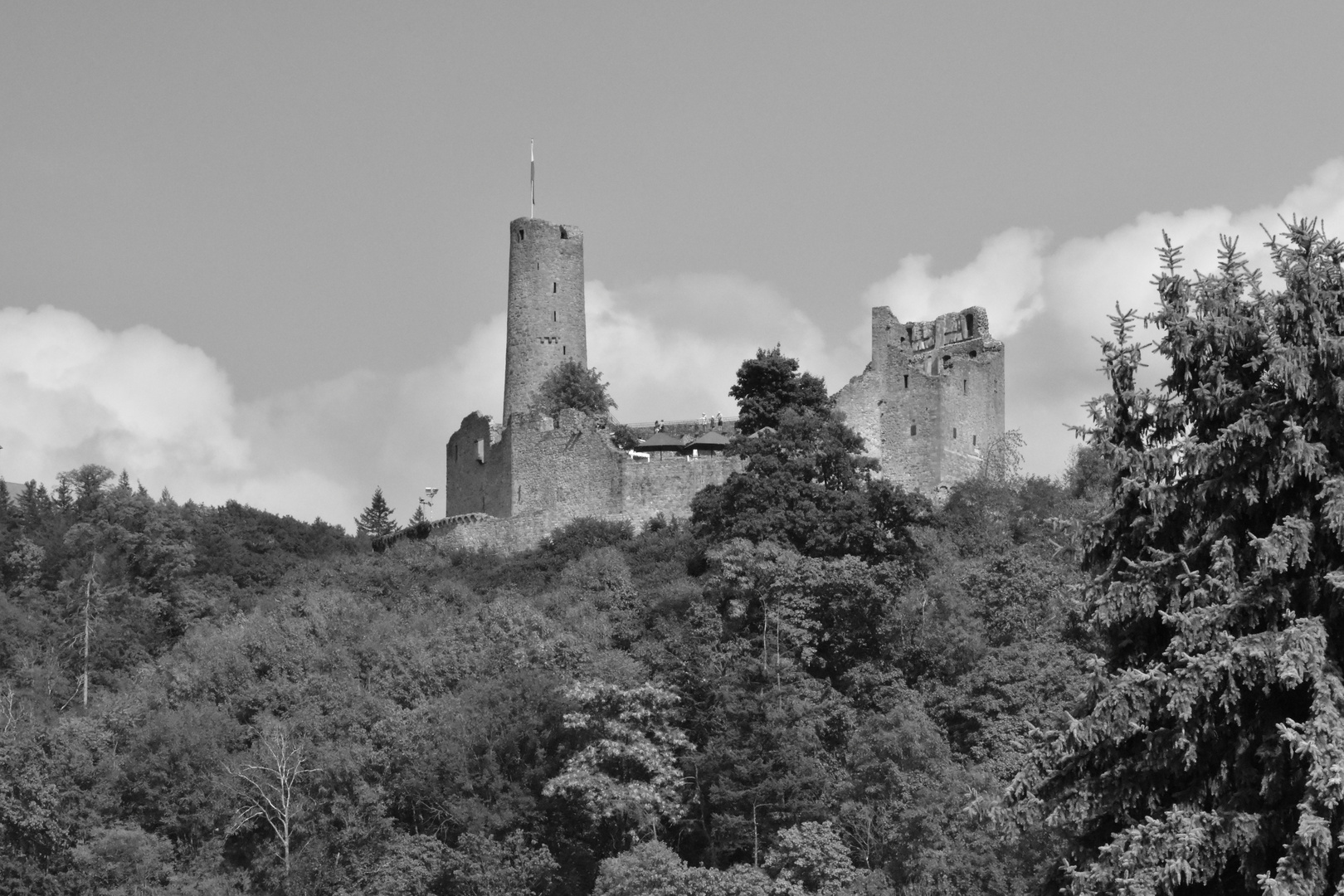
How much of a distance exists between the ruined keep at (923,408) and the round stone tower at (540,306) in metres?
9.36

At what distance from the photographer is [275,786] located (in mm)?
36250

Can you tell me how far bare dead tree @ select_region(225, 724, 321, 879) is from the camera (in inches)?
1410

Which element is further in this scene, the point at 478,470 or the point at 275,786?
the point at 478,470

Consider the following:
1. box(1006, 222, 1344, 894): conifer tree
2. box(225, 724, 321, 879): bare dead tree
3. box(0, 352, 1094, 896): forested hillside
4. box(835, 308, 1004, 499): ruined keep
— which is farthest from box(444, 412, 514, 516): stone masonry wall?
box(1006, 222, 1344, 894): conifer tree

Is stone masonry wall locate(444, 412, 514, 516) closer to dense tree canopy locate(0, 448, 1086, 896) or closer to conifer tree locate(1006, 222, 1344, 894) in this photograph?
dense tree canopy locate(0, 448, 1086, 896)

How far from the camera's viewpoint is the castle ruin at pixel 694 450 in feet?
161

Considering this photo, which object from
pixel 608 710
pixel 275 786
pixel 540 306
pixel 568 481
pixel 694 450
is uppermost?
pixel 540 306

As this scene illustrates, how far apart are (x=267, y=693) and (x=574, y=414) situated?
44.6ft

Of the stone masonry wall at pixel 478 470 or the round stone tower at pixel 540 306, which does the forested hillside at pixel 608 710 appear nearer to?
the stone masonry wall at pixel 478 470

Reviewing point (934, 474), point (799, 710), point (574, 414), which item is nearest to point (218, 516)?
point (574, 414)

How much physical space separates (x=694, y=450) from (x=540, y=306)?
24.8ft

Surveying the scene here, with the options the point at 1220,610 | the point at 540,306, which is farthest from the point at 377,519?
the point at 1220,610

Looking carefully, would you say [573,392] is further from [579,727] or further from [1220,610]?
[1220,610]

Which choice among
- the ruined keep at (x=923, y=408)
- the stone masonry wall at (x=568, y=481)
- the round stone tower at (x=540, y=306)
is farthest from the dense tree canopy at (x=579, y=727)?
the round stone tower at (x=540, y=306)
